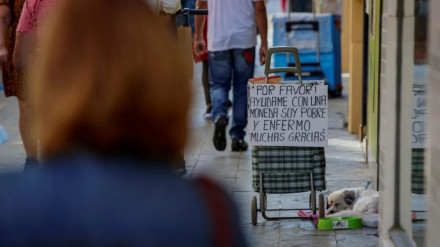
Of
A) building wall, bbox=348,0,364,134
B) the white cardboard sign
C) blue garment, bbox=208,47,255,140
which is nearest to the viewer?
the white cardboard sign

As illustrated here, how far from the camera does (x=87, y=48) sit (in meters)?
1.85

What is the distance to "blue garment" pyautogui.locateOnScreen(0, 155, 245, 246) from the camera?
175cm

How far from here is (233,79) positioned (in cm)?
929

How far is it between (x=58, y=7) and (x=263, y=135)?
4593 mm

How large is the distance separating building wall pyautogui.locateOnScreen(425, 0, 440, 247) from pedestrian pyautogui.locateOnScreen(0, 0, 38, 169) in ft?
16.4

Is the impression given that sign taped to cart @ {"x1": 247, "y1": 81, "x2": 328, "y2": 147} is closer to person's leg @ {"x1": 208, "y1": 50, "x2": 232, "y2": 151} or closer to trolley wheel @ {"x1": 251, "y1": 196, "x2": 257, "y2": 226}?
trolley wheel @ {"x1": 251, "y1": 196, "x2": 257, "y2": 226}

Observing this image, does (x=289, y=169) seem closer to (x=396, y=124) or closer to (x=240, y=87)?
(x=396, y=124)

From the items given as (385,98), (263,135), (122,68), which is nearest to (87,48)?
(122,68)

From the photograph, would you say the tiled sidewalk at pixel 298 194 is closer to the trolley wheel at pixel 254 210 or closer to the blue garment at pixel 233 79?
the trolley wheel at pixel 254 210

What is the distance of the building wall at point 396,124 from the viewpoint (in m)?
4.17

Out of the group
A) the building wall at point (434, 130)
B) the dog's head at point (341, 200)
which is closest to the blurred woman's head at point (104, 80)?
the building wall at point (434, 130)

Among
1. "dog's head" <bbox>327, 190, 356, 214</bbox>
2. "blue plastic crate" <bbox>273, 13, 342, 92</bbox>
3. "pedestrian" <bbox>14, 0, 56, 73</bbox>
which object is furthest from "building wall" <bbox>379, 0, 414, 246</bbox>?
"blue plastic crate" <bbox>273, 13, 342, 92</bbox>

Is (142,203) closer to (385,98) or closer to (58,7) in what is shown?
(58,7)

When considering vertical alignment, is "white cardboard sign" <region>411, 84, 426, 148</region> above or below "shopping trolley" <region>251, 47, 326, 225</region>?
above
